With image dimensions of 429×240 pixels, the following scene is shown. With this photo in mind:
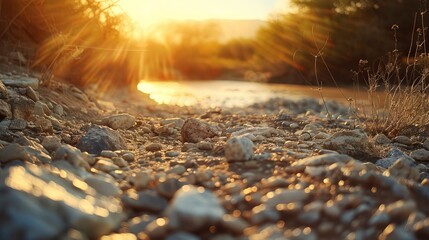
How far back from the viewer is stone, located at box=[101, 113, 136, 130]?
13.1ft

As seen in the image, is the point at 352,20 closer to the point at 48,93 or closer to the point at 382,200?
the point at 48,93

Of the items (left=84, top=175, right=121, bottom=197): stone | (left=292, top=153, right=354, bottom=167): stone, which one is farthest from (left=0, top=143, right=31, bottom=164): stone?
(left=292, top=153, right=354, bottom=167): stone

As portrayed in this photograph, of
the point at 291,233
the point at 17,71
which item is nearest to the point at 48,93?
the point at 17,71

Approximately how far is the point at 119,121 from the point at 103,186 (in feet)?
6.65

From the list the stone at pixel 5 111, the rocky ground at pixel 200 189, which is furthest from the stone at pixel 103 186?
the stone at pixel 5 111

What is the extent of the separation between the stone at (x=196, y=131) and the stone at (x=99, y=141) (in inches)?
22.9

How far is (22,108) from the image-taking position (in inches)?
135

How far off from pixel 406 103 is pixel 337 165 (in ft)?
7.36

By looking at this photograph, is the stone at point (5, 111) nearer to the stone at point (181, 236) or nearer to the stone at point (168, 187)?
the stone at point (168, 187)

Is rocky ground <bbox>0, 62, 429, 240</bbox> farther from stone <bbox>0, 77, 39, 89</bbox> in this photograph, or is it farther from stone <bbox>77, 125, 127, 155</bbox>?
stone <bbox>0, 77, 39, 89</bbox>

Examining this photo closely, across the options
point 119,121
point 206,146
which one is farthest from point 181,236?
point 119,121

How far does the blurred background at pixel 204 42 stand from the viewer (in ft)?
19.6

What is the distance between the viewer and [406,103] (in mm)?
4137

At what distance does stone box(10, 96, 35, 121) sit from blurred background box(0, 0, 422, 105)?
144 cm
